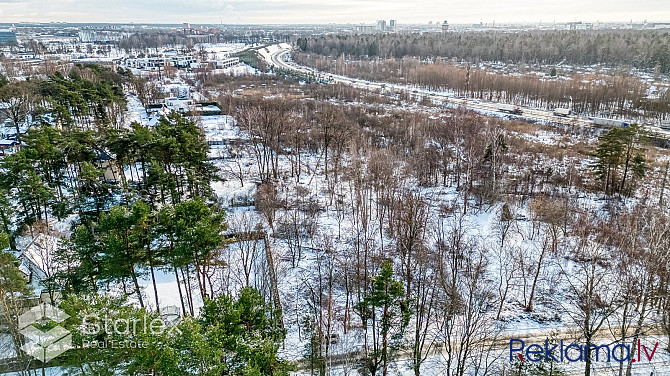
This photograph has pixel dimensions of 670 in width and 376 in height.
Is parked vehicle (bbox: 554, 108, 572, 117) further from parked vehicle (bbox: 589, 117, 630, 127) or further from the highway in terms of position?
parked vehicle (bbox: 589, 117, 630, 127)

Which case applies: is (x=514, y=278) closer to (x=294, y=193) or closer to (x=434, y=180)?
(x=434, y=180)

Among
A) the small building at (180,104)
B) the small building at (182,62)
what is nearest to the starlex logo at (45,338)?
the small building at (180,104)

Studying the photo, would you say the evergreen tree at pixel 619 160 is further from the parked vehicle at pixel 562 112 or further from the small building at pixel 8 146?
the small building at pixel 8 146

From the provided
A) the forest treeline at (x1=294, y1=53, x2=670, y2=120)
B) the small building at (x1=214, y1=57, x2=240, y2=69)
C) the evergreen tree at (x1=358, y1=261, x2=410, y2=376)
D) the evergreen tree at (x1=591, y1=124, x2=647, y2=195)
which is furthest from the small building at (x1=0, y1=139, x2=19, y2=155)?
the small building at (x1=214, y1=57, x2=240, y2=69)

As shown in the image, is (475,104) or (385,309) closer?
(385,309)

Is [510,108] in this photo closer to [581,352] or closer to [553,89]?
[553,89]

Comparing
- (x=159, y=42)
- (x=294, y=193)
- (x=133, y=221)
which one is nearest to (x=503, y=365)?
(x=133, y=221)

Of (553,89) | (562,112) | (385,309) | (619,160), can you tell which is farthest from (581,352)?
(553,89)

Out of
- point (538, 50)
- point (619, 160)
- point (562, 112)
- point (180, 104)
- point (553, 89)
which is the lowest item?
point (619, 160)
